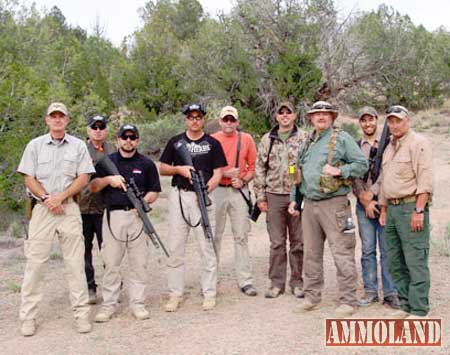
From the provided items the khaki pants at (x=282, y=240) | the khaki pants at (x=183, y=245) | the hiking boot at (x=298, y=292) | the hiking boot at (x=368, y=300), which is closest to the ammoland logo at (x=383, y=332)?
the hiking boot at (x=368, y=300)

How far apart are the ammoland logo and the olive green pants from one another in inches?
7.4

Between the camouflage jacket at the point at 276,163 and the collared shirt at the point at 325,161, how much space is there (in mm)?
522

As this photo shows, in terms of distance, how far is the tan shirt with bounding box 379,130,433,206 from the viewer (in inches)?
190

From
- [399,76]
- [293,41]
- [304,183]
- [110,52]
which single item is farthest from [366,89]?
[304,183]

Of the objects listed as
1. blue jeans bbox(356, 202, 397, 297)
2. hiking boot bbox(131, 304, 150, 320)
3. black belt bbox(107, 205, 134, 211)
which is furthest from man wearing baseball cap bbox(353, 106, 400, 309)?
black belt bbox(107, 205, 134, 211)

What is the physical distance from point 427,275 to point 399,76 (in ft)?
67.2

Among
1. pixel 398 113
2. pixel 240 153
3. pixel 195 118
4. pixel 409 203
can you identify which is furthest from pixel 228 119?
pixel 409 203

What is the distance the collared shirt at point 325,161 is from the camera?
5102 millimetres

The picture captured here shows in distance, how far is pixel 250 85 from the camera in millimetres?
16859

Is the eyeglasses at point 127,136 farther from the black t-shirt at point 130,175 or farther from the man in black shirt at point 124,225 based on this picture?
the black t-shirt at point 130,175

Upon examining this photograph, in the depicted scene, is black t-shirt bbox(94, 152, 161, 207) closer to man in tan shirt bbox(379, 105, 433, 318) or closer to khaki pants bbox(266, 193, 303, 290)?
khaki pants bbox(266, 193, 303, 290)

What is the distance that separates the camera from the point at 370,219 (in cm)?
561

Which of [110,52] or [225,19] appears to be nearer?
[225,19]

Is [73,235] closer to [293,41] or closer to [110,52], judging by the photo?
[293,41]
